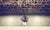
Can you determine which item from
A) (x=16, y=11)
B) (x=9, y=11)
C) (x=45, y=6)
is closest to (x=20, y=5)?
(x=16, y=11)

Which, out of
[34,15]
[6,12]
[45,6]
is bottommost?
[34,15]

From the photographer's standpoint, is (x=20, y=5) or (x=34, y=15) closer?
(x=20, y=5)

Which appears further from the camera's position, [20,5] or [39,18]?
[39,18]

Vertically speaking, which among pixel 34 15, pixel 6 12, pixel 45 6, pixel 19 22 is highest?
pixel 45 6

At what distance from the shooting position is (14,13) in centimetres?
212

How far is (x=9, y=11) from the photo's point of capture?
80.7 inches

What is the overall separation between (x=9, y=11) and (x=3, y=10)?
0.19m

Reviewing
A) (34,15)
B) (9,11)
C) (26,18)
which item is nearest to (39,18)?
(34,15)

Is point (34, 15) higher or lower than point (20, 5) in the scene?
lower

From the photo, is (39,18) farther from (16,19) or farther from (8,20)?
(8,20)

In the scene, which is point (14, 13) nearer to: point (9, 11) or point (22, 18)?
point (9, 11)

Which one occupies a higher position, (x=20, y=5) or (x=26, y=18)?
(x=20, y=5)

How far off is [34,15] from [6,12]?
91cm

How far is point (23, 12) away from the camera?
6.81ft
